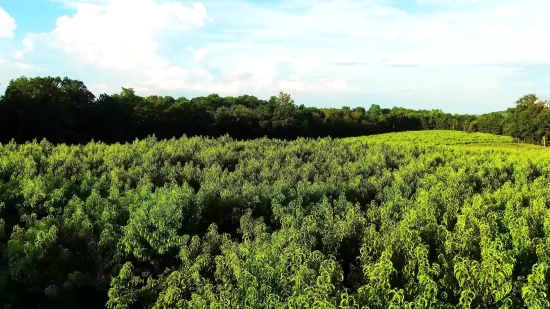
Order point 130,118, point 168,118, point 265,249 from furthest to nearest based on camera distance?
point 168,118, point 130,118, point 265,249

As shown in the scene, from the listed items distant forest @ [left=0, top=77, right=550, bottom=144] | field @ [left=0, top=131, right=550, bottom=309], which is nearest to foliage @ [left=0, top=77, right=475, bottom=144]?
distant forest @ [left=0, top=77, right=550, bottom=144]

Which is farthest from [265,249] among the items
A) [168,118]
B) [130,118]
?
[168,118]

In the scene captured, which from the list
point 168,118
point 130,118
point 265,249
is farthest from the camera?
point 168,118

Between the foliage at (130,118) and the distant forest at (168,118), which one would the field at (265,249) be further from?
the distant forest at (168,118)

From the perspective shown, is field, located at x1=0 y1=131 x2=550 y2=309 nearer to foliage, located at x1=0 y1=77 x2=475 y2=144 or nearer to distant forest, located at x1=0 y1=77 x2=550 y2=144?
foliage, located at x1=0 y1=77 x2=475 y2=144

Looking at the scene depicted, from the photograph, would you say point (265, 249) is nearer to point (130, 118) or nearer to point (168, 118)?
point (130, 118)

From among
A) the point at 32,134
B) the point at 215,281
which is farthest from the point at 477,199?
the point at 32,134

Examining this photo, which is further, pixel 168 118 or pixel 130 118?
pixel 168 118

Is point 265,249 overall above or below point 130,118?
below

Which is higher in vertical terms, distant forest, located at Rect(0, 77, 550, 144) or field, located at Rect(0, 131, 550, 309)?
distant forest, located at Rect(0, 77, 550, 144)
